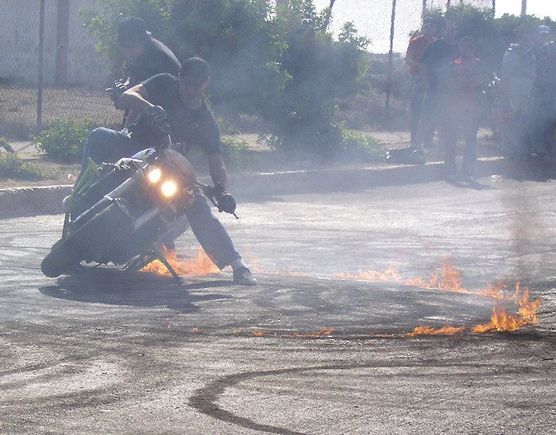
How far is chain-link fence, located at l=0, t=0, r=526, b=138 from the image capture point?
20562mm

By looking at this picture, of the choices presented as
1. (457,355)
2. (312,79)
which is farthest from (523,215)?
(457,355)

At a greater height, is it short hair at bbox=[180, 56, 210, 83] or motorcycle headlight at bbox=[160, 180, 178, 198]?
short hair at bbox=[180, 56, 210, 83]

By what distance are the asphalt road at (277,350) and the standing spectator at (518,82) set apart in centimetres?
917

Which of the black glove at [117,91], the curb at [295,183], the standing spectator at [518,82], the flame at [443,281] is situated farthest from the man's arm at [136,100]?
the standing spectator at [518,82]

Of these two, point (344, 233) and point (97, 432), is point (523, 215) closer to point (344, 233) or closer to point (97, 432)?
point (344, 233)

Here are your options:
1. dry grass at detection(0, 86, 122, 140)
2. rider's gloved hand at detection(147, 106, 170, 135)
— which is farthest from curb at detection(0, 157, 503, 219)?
rider's gloved hand at detection(147, 106, 170, 135)

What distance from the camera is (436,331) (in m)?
6.81

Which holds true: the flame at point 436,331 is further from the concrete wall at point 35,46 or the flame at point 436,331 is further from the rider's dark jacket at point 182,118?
the concrete wall at point 35,46

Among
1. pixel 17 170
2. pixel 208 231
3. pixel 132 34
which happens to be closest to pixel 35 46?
pixel 17 170

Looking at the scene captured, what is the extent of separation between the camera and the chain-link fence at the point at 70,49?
2056cm

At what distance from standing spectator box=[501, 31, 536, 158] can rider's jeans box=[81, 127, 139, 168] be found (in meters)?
11.4

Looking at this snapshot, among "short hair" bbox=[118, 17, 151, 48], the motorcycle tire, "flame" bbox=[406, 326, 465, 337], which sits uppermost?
"short hair" bbox=[118, 17, 151, 48]

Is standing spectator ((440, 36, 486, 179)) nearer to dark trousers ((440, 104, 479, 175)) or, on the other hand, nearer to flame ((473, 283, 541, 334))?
dark trousers ((440, 104, 479, 175))

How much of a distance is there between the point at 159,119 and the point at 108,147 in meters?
0.88
